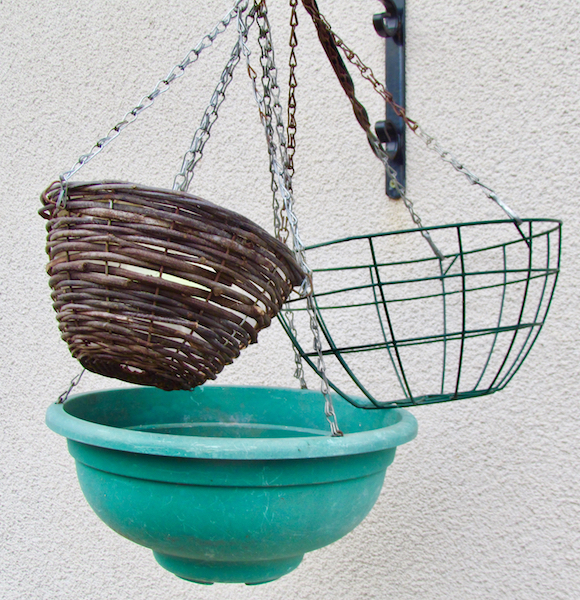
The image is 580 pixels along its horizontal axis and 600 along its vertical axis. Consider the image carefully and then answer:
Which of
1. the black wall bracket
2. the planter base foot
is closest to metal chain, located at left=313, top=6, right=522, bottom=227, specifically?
the black wall bracket

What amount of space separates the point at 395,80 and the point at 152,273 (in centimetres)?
65

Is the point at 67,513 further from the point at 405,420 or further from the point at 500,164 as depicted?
the point at 500,164

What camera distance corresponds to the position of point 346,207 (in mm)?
1076

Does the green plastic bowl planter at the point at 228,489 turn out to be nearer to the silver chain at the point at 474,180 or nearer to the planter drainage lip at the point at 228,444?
the planter drainage lip at the point at 228,444

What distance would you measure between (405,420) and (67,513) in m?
1.04

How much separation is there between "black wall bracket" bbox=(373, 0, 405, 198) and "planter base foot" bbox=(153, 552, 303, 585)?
0.63 metres

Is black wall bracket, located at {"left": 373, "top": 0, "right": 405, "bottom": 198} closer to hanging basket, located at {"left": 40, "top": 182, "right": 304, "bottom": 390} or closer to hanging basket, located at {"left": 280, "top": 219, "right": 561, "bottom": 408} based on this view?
hanging basket, located at {"left": 280, "top": 219, "right": 561, "bottom": 408}

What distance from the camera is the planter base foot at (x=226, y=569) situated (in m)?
0.60

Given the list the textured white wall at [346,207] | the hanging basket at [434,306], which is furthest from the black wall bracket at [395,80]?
the hanging basket at [434,306]

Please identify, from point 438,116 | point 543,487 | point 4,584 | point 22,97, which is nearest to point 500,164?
point 438,116

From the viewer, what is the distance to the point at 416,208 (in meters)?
1.01

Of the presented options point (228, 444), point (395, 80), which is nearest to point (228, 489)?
point (228, 444)

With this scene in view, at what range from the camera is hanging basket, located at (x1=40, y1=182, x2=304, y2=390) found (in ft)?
1.70

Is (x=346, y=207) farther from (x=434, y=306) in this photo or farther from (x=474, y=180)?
(x=474, y=180)
